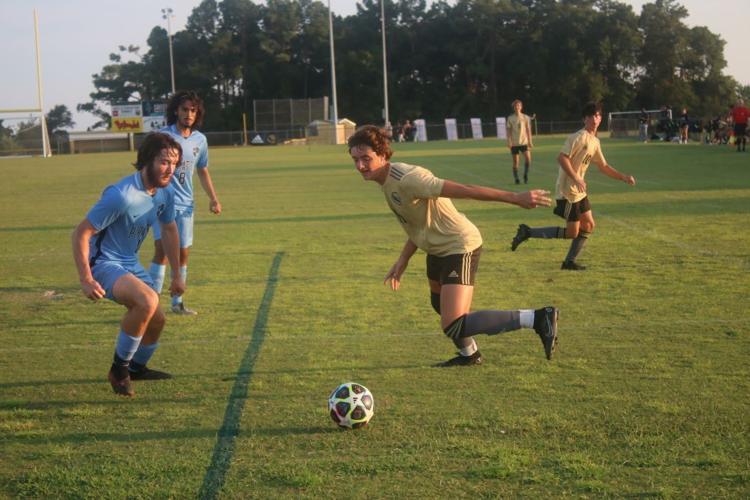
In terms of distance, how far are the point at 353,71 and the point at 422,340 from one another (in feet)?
265

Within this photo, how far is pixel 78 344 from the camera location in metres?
7.30

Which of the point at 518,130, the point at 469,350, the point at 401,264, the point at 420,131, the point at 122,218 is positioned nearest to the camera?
the point at 122,218

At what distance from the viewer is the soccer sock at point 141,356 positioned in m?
6.08

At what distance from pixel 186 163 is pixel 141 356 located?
2.64 meters

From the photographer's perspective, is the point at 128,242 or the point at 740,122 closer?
the point at 128,242

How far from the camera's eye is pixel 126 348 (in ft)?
18.7

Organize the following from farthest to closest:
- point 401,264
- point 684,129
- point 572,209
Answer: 1. point 684,129
2. point 572,209
3. point 401,264

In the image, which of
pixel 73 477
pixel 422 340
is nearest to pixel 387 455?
pixel 73 477

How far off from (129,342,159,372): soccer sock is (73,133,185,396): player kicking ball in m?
0.09

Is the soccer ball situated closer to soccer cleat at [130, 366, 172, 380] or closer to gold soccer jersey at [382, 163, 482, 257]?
gold soccer jersey at [382, 163, 482, 257]

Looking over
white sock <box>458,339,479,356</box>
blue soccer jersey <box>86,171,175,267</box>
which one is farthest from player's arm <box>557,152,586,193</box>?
blue soccer jersey <box>86,171,175,267</box>

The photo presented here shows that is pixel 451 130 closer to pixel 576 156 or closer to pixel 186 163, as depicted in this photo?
Answer: pixel 576 156

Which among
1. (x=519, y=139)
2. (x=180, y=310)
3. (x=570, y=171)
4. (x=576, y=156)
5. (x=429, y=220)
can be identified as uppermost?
(x=519, y=139)

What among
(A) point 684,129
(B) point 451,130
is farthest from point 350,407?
(B) point 451,130
